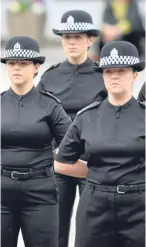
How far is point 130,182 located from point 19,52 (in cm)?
126

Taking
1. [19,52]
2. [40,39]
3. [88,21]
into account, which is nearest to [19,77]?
[19,52]

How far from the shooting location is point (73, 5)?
75.0 feet

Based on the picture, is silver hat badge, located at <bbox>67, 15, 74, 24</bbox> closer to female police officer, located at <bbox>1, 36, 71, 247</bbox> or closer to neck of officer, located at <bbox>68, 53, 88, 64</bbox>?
neck of officer, located at <bbox>68, 53, 88, 64</bbox>

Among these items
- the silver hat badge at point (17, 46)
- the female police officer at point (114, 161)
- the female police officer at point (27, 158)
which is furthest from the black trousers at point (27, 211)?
the silver hat badge at point (17, 46)

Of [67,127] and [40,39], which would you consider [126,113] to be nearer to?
[67,127]

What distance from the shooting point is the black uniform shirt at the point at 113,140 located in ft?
18.3

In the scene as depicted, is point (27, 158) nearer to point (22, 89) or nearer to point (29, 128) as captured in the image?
point (29, 128)

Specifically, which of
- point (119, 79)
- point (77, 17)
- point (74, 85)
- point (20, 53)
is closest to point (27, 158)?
point (20, 53)

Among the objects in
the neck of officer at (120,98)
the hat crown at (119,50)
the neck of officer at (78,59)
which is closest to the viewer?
the neck of officer at (120,98)

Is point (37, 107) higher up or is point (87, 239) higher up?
point (37, 107)

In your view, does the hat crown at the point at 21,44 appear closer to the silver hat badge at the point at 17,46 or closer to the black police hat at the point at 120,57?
the silver hat badge at the point at 17,46

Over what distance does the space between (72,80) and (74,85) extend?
0.18 ft

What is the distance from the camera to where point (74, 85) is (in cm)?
743

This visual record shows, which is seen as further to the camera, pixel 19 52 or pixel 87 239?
pixel 19 52
